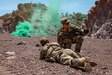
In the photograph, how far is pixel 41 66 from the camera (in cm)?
1008

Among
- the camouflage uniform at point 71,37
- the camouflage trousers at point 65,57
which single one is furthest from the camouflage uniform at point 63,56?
the camouflage uniform at point 71,37

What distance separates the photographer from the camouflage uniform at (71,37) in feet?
40.0

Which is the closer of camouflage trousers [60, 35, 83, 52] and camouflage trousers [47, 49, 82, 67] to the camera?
camouflage trousers [47, 49, 82, 67]

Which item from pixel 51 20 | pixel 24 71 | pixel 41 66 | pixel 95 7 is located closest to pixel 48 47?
pixel 41 66

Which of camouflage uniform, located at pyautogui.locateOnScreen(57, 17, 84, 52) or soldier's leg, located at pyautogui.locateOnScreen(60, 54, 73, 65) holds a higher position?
camouflage uniform, located at pyautogui.locateOnScreen(57, 17, 84, 52)

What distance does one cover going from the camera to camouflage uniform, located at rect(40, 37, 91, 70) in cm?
1008

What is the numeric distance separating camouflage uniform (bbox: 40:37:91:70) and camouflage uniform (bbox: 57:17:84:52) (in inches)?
40.4

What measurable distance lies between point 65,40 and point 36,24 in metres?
51.8

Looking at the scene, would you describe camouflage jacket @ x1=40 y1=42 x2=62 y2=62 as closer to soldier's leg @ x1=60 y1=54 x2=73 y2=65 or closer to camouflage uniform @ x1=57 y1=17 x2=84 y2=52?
soldier's leg @ x1=60 y1=54 x2=73 y2=65

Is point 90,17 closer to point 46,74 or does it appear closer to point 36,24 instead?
point 36,24

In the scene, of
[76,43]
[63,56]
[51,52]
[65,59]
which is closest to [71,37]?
[76,43]

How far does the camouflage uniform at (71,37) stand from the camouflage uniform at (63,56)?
1026 mm

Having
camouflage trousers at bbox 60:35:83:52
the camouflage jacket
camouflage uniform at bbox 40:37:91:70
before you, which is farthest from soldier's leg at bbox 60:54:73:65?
camouflage trousers at bbox 60:35:83:52

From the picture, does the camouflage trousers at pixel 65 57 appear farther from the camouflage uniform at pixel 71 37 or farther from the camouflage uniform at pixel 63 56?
the camouflage uniform at pixel 71 37
